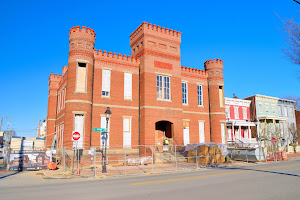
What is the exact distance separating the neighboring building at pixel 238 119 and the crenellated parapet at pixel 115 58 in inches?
790

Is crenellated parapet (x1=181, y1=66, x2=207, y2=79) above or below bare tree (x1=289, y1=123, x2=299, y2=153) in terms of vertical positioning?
above

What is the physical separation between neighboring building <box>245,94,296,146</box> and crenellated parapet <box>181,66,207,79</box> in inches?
657

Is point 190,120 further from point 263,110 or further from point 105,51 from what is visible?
point 263,110

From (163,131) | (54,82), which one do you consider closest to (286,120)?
(163,131)

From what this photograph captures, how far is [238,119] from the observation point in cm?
3956

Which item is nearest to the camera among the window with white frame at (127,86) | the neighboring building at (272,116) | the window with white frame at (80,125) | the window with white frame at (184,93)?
the window with white frame at (80,125)

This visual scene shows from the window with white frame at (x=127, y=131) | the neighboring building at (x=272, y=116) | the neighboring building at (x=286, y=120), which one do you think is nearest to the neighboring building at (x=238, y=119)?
the neighboring building at (x=272, y=116)

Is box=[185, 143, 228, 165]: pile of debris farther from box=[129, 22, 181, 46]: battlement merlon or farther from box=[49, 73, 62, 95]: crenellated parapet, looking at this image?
box=[49, 73, 62, 95]: crenellated parapet

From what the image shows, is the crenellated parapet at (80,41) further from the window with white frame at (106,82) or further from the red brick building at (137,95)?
the window with white frame at (106,82)

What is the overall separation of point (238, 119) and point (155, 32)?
22825mm

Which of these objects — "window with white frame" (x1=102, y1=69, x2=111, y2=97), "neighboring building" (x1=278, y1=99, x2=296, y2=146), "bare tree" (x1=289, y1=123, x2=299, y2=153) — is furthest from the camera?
"neighboring building" (x1=278, y1=99, x2=296, y2=146)

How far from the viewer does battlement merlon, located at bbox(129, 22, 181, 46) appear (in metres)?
25.3

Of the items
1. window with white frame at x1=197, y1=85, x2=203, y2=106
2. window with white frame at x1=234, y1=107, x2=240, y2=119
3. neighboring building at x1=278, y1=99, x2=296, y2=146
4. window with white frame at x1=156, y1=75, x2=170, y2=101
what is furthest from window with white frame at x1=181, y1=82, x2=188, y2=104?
neighboring building at x1=278, y1=99, x2=296, y2=146

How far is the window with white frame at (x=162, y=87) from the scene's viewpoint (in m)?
25.6
